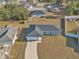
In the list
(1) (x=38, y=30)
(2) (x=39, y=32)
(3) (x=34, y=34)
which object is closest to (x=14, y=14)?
(1) (x=38, y=30)

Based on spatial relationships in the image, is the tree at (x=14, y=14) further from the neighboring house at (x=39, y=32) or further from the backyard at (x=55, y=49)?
the backyard at (x=55, y=49)

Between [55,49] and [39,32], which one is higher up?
[39,32]

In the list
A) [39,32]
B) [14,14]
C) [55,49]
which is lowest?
[55,49]

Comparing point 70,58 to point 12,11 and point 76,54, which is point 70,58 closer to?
point 76,54

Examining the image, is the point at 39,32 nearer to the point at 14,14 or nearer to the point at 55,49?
the point at 55,49

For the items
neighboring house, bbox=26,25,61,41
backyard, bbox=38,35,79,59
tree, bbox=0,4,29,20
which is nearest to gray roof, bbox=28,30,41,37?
neighboring house, bbox=26,25,61,41

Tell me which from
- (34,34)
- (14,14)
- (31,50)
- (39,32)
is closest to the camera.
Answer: (31,50)

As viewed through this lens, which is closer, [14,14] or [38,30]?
[38,30]

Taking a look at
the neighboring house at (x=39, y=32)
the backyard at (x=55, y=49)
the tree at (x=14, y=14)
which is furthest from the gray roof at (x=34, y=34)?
the tree at (x=14, y=14)
